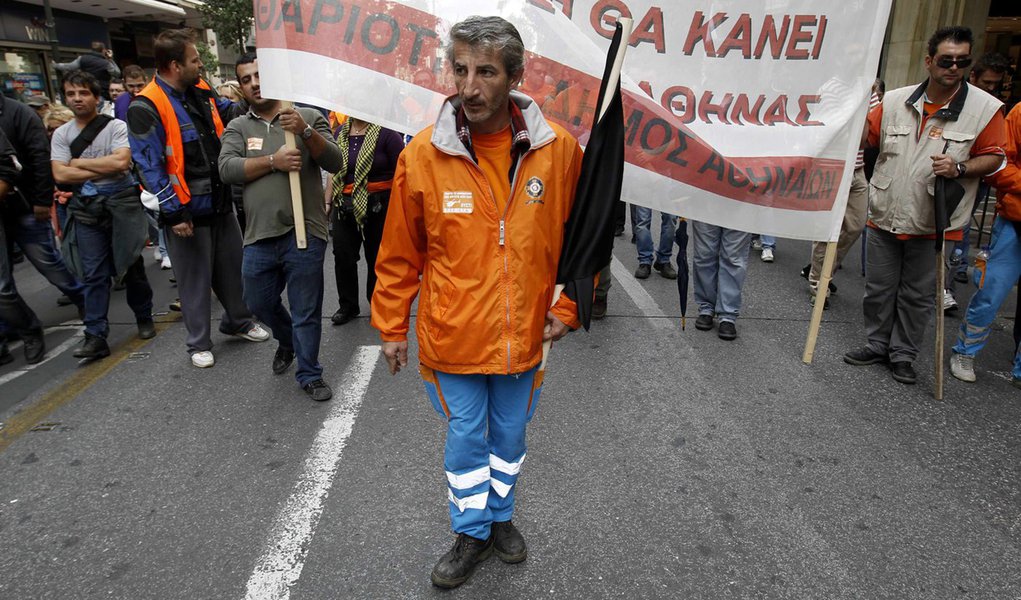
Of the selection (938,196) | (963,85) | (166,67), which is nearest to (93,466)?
(166,67)

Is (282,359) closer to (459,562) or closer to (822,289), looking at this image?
(459,562)

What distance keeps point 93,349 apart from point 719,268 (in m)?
4.86

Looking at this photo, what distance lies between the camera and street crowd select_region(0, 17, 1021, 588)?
2.33 metres

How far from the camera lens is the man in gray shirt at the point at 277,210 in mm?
3990

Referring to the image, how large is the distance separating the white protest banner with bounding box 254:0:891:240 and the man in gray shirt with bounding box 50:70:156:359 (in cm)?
281

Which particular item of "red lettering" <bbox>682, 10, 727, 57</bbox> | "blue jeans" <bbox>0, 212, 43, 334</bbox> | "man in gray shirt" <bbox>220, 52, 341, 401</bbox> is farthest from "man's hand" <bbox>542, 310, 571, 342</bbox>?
"blue jeans" <bbox>0, 212, 43, 334</bbox>

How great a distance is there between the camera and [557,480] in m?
3.27

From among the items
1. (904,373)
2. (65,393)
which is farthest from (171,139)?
(904,373)

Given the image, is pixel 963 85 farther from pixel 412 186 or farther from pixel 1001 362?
pixel 412 186

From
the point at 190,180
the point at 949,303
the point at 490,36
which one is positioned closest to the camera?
the point at 490,36

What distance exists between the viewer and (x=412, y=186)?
90.4 inches

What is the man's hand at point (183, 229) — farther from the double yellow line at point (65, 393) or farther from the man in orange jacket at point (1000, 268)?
the man in orange jacket at point (1000, 268)

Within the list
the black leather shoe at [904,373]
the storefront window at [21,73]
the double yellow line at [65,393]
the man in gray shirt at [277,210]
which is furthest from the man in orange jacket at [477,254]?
the storefront window at [21,73]

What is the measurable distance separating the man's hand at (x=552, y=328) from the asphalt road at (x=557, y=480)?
0.94 m
